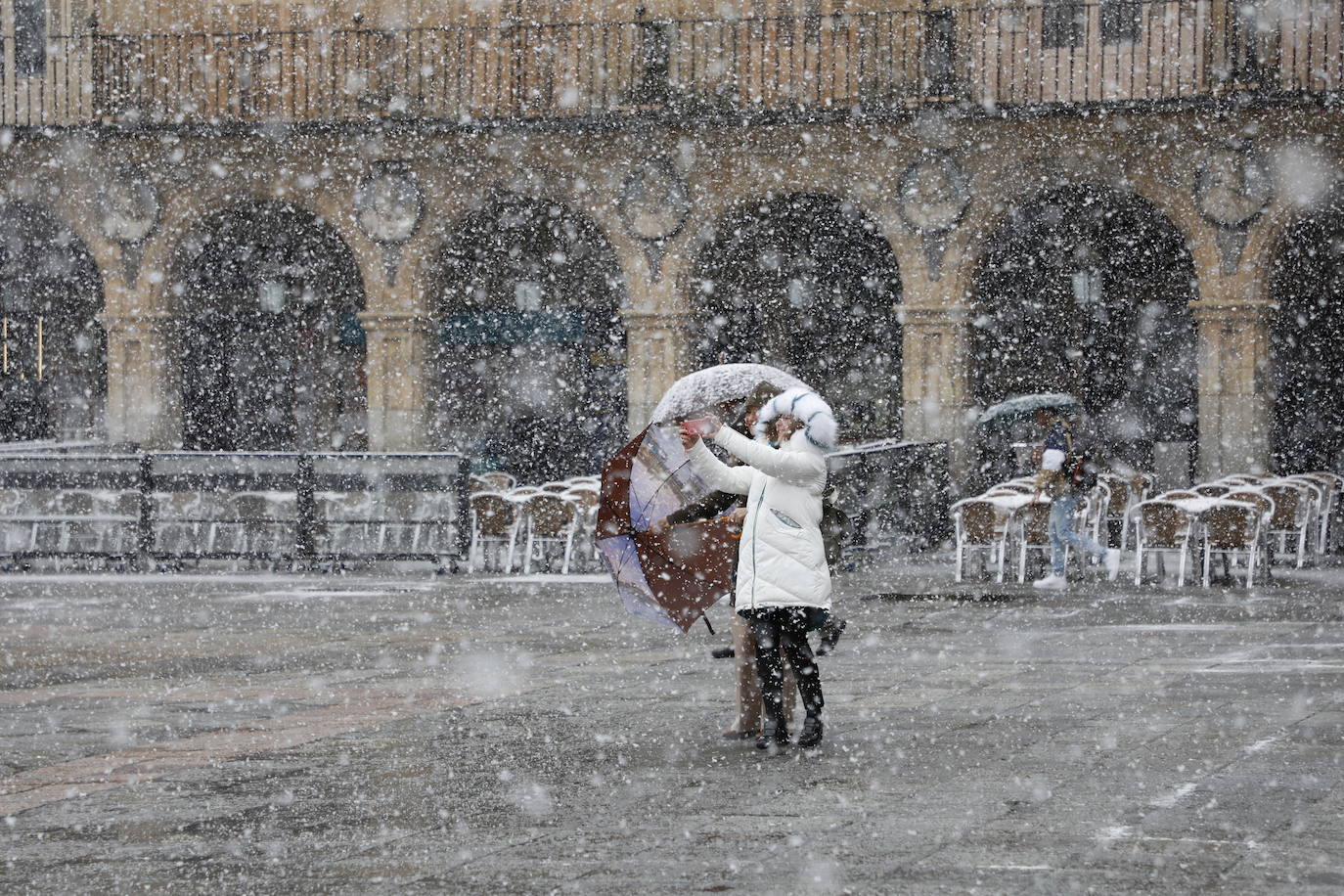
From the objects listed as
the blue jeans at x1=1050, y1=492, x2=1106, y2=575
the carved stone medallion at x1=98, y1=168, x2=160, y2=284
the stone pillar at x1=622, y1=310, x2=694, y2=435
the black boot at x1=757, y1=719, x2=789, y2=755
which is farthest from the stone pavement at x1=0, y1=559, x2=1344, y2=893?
the carved stone medallion at x1=98, y1=168, x2=160, y2=284

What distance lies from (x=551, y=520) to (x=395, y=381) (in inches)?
306

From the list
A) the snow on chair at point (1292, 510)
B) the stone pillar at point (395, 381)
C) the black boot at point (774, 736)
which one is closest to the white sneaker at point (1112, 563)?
the snow on chair at point (1292, 510)

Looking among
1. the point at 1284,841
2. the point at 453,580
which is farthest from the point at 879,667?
the point at 453,580

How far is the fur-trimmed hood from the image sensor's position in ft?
28.3

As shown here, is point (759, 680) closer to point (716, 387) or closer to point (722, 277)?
point (716, 387)

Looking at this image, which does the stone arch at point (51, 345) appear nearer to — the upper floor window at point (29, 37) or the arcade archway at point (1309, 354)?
the upper floor window at point (29, 37)

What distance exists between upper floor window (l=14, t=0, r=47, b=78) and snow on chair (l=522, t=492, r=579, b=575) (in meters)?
11.6

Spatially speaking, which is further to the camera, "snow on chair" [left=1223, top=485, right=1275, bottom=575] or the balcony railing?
the balcony railing

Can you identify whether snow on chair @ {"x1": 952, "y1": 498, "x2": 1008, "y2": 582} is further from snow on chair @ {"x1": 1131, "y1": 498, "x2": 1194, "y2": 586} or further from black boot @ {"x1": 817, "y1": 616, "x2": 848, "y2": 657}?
black boot @ {"x1": 817, "y1": 616, "x2": 848, "y2": 657}

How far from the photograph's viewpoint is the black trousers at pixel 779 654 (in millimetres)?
8625

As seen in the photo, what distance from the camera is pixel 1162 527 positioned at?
17.0 m

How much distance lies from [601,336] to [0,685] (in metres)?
19.3

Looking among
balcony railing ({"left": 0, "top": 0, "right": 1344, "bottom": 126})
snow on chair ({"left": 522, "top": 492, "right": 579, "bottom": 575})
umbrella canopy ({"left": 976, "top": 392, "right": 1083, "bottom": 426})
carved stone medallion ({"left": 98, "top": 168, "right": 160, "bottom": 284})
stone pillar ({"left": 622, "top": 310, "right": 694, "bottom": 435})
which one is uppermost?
balcony railing ({"left": 0, "top": 0, "right": 1344, "bottom": 126})

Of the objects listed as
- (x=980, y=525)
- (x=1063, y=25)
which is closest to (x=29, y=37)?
(x=1063, y=25)
